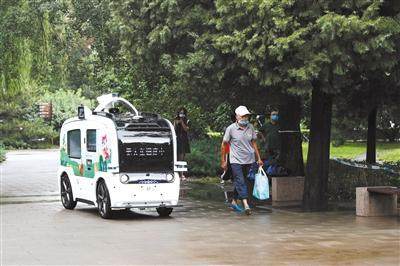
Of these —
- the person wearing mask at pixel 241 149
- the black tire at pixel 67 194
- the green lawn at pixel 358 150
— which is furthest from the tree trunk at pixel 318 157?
the green lawn at pixel 358 150

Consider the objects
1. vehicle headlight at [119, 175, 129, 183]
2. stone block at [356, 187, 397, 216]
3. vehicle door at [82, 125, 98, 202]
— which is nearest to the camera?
vehicle headlight at [119, 175, 129, 183]

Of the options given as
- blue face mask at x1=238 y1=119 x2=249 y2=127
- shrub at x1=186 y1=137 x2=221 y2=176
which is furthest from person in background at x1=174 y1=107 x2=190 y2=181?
blue face mask at x1=238 y1=119 x2=249 y2=127

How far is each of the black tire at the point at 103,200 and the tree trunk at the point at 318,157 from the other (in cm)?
376

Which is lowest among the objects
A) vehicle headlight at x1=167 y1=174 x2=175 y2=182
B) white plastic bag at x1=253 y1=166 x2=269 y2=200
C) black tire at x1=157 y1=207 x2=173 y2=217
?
black tire at x1=157 y1=207 x2=173 y2=217

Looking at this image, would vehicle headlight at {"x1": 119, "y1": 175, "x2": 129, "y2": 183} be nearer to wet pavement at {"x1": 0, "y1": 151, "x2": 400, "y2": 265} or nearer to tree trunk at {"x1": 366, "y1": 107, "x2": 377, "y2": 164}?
wet pavement at {"x1": 0, "y1": 151, "x2": 400, "y2": 265}

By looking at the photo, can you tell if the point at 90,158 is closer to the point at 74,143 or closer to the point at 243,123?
the point at 74,143

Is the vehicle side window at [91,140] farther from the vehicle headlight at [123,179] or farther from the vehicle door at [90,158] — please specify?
the vehicle headlight at [123,179]

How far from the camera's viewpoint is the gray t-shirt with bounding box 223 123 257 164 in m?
13.5

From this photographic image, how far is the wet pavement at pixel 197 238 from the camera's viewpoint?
8969 mm

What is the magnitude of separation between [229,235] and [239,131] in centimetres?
314

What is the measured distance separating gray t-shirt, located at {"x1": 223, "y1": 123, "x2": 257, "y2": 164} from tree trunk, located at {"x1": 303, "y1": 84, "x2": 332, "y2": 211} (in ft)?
4.13

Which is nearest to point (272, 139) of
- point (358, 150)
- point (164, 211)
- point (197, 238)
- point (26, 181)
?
point (164, 211)

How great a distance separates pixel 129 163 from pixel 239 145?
2088mm

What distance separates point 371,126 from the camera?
862 inches
